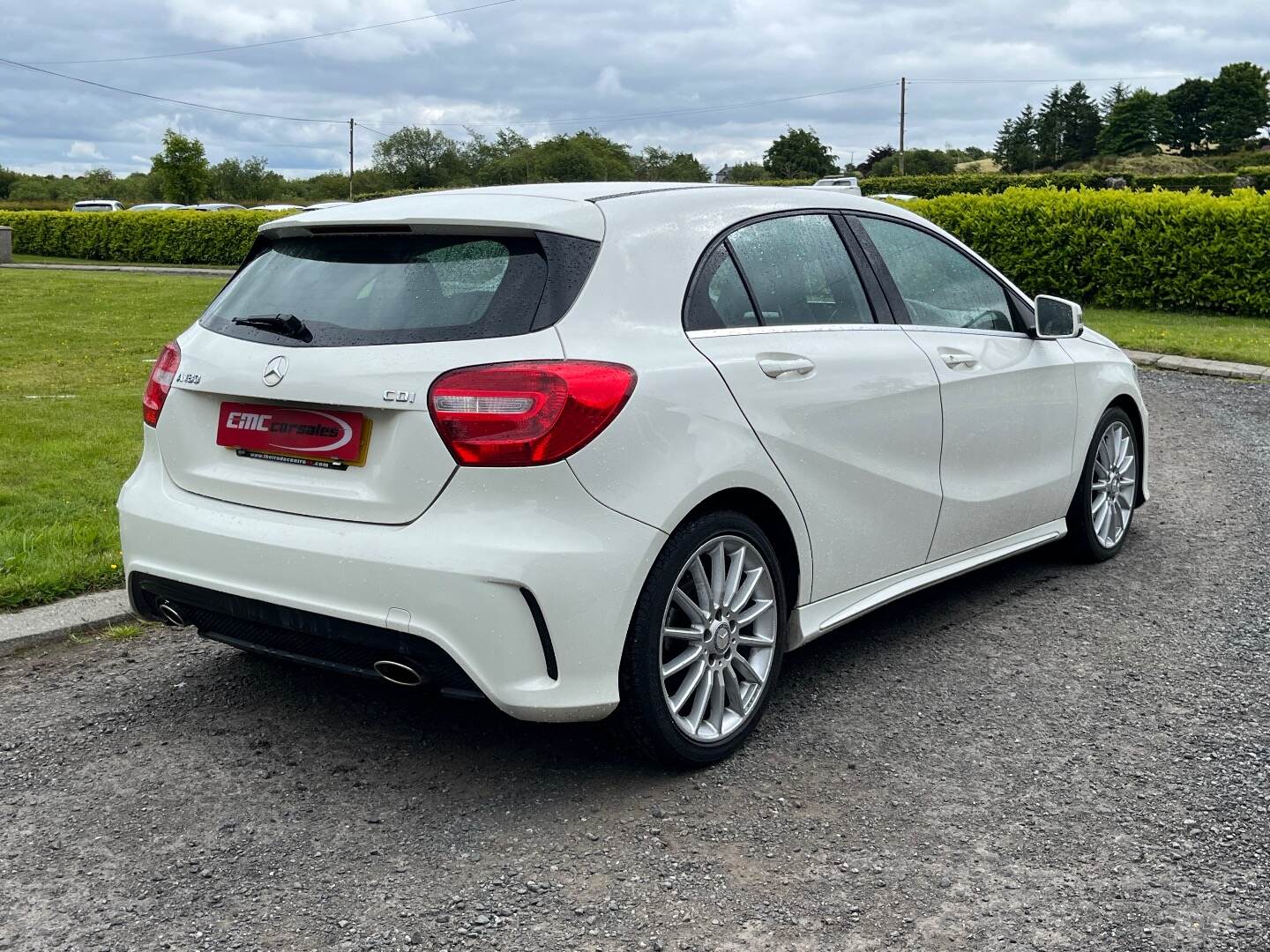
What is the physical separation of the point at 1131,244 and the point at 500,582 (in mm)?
14923

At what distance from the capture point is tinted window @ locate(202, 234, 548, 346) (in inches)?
133

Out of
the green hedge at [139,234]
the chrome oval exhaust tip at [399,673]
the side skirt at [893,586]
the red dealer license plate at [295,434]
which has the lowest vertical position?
the side skirt at [893,586]

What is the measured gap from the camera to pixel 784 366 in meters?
3.92

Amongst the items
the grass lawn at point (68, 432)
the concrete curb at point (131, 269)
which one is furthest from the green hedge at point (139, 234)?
the grass lawn at point (68, 432)

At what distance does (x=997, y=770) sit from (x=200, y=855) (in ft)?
7.14

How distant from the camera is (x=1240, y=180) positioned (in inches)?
1827

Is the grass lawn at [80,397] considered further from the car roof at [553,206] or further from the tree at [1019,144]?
the tree at [1019,144]

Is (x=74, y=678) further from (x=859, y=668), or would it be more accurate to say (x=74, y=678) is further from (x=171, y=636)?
(x=859, y=668)

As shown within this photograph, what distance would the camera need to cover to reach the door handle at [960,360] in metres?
4.69

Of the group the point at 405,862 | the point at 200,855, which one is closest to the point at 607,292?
the point at 405,862

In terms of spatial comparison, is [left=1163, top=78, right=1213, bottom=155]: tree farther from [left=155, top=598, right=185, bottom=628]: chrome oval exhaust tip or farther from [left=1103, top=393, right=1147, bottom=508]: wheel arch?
[left=155, top=598, right=185, bottom=628]: chrome oval exhaust tip

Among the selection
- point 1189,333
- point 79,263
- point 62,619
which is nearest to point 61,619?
point 62,619

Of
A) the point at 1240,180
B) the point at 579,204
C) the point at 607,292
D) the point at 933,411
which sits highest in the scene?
the point at 1240,180

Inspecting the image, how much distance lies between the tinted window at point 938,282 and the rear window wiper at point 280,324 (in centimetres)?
209
